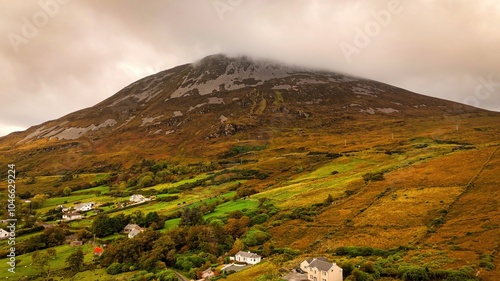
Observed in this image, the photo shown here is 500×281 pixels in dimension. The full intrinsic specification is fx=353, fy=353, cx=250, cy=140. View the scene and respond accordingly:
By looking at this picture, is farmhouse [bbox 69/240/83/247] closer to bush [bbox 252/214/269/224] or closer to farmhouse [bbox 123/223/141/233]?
farmhouse [bbox 123/223/141/233]

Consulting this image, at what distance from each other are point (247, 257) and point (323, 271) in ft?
55.7

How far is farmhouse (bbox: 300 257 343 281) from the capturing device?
4406 cm

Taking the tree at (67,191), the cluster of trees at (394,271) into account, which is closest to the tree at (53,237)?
the tree at (67,191)

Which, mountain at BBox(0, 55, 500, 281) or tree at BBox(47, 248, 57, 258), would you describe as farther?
tree at BBox(47, 248, 57, 258)

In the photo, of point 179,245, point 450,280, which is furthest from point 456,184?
point 179,245

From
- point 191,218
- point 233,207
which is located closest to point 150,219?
point 191,218

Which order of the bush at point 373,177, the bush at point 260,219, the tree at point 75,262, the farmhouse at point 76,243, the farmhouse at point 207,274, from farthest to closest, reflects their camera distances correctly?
1. the bush at point 373,177
2. the farmhouse at point 76,243
3. the bush at point 260,219
4. the tree at point 75,262
5. the farmhouse at point 207,274

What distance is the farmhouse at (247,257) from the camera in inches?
2265

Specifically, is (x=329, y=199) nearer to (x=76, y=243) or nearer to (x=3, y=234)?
(x=76, y=243)

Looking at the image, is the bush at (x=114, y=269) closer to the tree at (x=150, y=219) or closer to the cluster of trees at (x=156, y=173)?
the tree at (x=150, y=219)

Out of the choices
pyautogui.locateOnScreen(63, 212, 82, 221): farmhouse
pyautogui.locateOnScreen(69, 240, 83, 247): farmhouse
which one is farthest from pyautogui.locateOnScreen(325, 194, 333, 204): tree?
pyautogui.locateOnScreen(63, 212, 82, 221): farmhouse

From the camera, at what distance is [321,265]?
45.7 metres

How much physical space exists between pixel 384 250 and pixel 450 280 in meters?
13.1

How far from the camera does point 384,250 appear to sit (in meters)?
52.8
